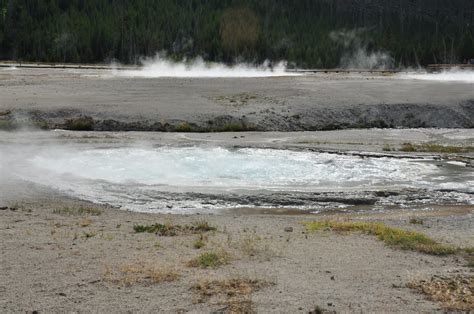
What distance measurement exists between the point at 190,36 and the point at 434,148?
13789cm

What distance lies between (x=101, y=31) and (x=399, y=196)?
139 metres

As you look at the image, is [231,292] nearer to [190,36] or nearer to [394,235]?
[394,235]

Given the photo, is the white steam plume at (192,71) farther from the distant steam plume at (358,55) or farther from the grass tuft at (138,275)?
the grass tuft at (138,275)

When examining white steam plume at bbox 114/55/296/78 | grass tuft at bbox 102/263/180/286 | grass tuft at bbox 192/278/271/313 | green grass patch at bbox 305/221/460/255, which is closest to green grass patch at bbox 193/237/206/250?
grass tuft at bbox 102/263/180/286

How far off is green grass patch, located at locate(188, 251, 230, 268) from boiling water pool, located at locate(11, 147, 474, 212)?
21.8 ft

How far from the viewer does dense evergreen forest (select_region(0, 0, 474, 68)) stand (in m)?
148

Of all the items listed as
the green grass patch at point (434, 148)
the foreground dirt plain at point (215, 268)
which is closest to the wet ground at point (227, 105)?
the green grass patch at point (434, 148)

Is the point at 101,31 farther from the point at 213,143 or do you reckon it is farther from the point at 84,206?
the point at 84,206

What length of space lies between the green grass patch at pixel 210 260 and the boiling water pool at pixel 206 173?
6.64m

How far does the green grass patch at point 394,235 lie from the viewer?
14625mm

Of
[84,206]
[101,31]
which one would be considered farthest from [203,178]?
[101,31]

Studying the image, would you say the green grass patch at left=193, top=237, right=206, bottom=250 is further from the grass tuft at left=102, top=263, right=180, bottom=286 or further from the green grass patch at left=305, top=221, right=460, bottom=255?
the green grass patch at left=305, top=221, right=460, bottom=255

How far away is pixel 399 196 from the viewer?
2269 centimetres

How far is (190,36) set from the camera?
547ft
